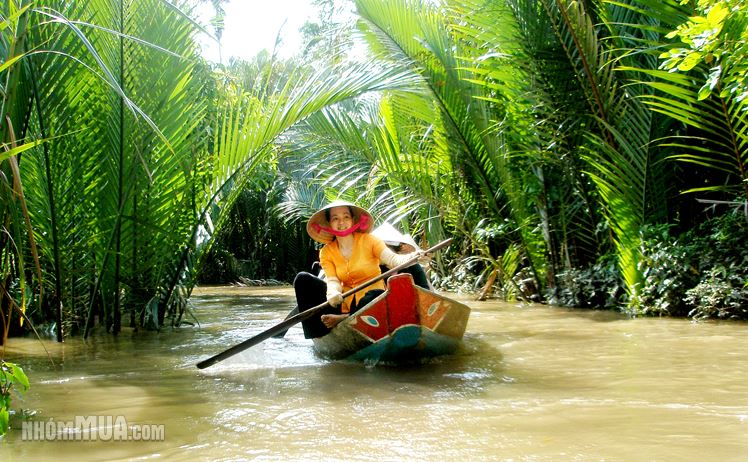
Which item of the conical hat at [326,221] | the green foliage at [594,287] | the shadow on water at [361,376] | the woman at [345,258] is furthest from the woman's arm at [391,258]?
the green foliage at [594,287]

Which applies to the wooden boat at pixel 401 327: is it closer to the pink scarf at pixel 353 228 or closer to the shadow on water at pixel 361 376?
the shadow on water at pixel 361 376

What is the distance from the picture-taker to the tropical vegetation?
15.8ft

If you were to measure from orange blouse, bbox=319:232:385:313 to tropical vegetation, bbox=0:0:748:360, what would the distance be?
115 cm

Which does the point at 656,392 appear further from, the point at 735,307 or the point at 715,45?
the point at 735,307

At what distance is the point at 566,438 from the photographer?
254cm

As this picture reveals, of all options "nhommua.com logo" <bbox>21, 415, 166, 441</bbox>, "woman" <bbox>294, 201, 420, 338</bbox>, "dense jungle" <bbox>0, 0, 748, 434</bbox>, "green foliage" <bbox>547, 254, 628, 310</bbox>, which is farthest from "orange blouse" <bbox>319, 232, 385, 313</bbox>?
"green foliage" <bbox>547, 254, 628, 310</bbox>

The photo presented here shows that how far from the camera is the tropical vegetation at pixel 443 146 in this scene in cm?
482

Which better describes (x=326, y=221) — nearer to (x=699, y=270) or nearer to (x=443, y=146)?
(x=699, y=270)

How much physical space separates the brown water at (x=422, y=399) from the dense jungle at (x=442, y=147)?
0.66 metres

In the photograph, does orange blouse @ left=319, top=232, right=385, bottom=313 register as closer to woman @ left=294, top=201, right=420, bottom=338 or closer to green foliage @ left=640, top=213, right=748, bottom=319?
woman @ left=294, top=201, right=420, bottom=338

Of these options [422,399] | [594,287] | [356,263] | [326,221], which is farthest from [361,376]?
[594,287]

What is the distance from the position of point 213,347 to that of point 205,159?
68.4 inches

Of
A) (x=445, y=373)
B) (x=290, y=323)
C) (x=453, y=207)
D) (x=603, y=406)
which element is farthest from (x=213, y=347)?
(x=453, y=207)

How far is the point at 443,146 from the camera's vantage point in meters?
8.20
